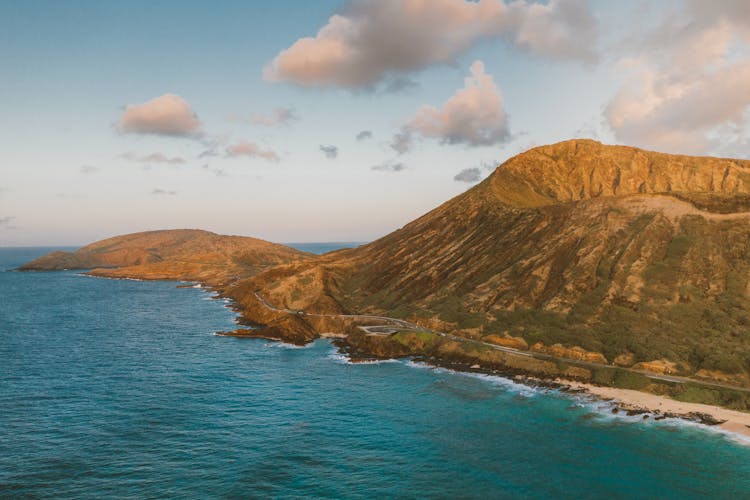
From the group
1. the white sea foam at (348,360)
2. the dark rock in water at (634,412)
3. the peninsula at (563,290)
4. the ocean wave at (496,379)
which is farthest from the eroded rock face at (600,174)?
the dark rock in water at (634,412)

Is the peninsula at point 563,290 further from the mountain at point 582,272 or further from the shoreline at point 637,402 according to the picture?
the shoreline at point 637,402

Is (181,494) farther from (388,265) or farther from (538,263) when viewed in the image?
(388,265)

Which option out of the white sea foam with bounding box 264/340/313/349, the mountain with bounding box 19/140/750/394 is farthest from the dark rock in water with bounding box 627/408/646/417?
the white sea foam with bounding box 264/340/313/349

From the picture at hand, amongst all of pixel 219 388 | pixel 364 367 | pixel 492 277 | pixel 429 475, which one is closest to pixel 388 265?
pixel 492 277

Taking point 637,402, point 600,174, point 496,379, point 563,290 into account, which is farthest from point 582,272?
point 600,174

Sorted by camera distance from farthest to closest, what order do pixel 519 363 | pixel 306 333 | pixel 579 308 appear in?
1. pixel 306 333
2. pixel 579 308
3. pixel 519 363

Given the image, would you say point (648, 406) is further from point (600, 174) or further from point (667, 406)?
point (600, 174)

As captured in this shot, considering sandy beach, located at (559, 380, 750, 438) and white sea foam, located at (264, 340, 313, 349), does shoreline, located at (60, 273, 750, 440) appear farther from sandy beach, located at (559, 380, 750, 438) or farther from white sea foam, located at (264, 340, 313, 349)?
white sea foam, located at (264, 340, 313, 349)
